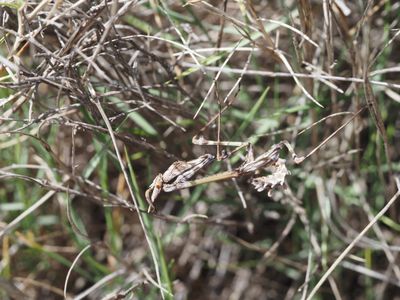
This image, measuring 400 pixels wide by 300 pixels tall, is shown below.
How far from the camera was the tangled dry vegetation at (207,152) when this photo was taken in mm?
882

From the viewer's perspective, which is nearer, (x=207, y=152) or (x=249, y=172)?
(x=249, y=172)

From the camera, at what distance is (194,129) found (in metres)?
1.08

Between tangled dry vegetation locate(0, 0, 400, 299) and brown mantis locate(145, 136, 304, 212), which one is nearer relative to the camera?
brown mantis locate(145, 136, 304, 212)

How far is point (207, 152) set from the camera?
1030 mm

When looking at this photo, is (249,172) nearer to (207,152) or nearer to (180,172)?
(180,172)

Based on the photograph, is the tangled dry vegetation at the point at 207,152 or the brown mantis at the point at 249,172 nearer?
the brown mantis at the point at 249,172

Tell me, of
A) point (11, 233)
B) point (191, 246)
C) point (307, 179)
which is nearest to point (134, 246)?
point (191, 246)

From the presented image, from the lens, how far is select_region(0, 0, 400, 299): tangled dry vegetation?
88cm

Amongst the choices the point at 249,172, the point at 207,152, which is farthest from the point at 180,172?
the point at 207,152

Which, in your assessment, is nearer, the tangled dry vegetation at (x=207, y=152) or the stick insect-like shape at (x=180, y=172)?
the stick insect-like shape at (x=180, y=172)

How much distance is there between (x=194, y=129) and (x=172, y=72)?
154mm

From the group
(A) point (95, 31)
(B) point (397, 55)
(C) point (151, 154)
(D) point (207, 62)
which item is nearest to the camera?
(A) point (95, 31)

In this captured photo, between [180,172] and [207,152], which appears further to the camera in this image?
[207,152]

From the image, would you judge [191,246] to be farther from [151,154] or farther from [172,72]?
[172,72]
